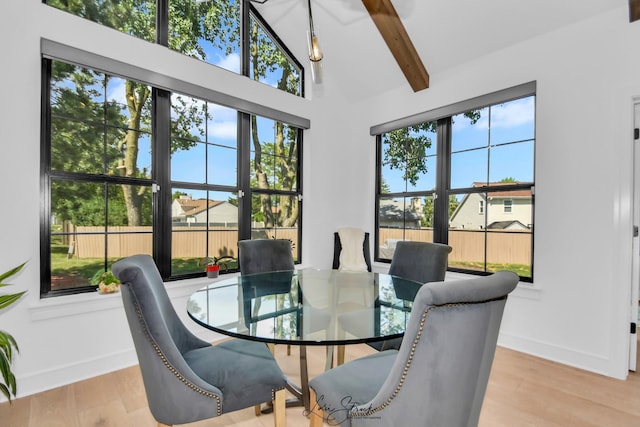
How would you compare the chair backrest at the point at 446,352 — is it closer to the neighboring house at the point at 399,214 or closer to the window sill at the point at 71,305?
the window sill at the point at 71,305

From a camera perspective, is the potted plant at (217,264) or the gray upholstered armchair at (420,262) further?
the potted plant at (217,264)

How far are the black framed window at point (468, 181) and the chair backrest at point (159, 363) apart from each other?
2.83m

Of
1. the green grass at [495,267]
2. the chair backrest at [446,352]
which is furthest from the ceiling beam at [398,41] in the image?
the chair backrest at [446,352]

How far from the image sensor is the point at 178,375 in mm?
1164

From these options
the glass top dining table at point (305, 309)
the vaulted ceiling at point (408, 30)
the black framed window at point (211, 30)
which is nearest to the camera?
the glass top dining table at point (305, 309)

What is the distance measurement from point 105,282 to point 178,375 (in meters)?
1.59

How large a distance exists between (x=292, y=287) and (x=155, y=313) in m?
1.06

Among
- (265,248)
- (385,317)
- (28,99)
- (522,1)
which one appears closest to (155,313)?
(385,317)

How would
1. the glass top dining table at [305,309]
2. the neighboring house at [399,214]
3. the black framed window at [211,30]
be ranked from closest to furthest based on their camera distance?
1. the glass top dining table at [305,309]
2. the black framed window at [211,30]
3. the neighboring house at [399,214]

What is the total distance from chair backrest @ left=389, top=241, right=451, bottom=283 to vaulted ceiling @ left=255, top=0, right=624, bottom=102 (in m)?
2.05

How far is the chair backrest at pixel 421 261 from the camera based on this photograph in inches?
87.0

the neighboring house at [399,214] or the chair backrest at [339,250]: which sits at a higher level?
the neighboring house at [399,214]

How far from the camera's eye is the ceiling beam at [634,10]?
221 cm

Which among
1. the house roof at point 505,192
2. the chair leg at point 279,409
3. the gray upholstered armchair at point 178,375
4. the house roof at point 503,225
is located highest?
the house roof at point 505,192
